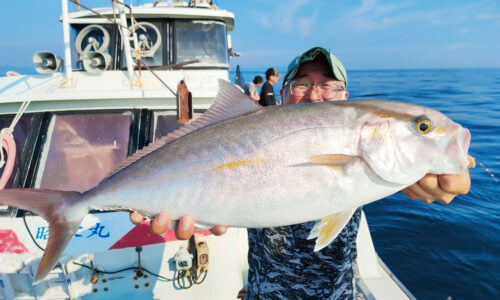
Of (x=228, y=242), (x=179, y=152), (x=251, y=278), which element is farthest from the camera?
(x=228, y=242)

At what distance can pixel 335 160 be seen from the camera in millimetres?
1439

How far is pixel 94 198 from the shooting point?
1.66 metres

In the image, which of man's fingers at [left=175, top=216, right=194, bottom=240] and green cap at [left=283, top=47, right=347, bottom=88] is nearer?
man's fingers at [left=175, top=216, right=194, bottom=240]

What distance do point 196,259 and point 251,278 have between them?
957 millimetres

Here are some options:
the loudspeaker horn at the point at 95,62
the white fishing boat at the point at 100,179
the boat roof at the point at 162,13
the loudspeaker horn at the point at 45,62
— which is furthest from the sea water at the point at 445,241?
the loudspeaker horn at the point at 45,62

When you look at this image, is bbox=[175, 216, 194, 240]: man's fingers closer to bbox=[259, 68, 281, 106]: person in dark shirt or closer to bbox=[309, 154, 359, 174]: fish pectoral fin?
bbox=[309, 154, 359, 174]: fish pectoral fin

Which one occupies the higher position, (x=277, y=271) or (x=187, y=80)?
(x=187, y=80)

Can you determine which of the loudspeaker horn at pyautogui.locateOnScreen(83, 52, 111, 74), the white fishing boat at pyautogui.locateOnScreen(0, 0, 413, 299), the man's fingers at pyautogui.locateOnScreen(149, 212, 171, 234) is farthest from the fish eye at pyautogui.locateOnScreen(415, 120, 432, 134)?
the loudspeaker horn at pyautogui.locateOnScreen(83, 52, 111, 74)

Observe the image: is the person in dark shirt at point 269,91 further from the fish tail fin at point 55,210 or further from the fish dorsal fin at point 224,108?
the fish tail fin at point 55,210

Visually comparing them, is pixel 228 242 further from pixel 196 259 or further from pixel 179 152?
pixel 179 152

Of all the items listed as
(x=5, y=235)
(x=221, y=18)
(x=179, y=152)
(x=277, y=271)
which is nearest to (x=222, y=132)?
(x=179, y=152)

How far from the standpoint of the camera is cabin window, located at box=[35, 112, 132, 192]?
351cm

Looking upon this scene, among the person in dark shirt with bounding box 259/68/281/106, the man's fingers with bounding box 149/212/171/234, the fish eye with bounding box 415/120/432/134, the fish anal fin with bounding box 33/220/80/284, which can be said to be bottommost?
the fish anal fin with bounding box 33/220/80/284

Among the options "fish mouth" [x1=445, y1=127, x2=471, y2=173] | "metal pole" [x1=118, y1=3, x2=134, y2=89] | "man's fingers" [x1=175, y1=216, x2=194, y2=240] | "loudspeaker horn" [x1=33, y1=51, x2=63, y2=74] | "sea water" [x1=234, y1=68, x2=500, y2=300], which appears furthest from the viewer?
"sea water" [x1=234, y1=68, x2=500, y2=300]
